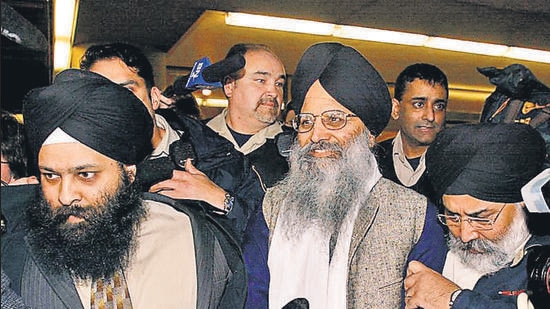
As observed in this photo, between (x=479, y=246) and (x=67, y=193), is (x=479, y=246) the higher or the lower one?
the lower one

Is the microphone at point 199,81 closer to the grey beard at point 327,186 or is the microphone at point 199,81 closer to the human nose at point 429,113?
the grey beard at point 327,186

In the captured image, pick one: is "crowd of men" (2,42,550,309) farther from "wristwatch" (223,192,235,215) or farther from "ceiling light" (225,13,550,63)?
"ceiling light" (225,13,550,63)

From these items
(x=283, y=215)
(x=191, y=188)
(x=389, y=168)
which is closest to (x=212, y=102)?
(x=389, y=168)

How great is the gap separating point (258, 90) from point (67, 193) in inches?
42.5

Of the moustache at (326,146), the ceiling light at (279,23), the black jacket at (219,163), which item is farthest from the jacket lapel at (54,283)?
the ceiling light at (279,23)

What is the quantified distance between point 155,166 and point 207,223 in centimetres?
31

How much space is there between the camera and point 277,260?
179 centimetres

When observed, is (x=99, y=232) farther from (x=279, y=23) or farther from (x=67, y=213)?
(x=279, y=23)

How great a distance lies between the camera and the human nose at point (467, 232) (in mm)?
1755

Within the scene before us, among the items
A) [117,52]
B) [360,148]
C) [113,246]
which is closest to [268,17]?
[117,52]

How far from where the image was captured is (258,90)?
2.58 m

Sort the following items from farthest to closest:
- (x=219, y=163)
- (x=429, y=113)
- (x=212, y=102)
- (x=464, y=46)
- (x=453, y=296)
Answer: (x=212, y=102)
(x=464, y=46)
(x=429, y=113)
(x=219, y=163)
(x=453, y=296)

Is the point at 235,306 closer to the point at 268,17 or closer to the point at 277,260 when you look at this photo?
the point at 277,260

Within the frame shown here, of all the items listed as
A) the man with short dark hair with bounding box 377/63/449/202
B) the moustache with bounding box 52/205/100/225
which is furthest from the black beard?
the man with short dark hair with bounding box 377/63/449/202
